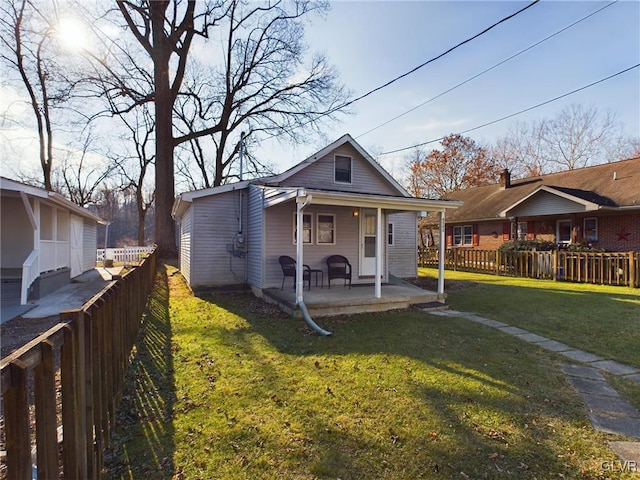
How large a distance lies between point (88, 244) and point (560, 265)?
22.2 m

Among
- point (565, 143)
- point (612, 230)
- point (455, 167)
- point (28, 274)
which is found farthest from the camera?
point (565, 143)

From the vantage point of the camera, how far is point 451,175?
32.6 metres

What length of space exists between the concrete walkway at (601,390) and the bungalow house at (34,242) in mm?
11395

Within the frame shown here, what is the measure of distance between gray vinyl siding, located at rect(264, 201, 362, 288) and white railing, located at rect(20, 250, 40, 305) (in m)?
5.97

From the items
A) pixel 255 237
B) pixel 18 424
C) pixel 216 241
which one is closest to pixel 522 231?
pixel 255 237

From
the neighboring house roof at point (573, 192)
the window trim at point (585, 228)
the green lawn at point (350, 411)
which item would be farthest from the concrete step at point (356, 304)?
the window trim at point (585, 228)

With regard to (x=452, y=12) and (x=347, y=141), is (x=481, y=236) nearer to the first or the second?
(x=347, y=141)

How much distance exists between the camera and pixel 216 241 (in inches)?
431

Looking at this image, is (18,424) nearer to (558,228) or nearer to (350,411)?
(350,411)

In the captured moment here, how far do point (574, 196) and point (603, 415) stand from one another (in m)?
14.2

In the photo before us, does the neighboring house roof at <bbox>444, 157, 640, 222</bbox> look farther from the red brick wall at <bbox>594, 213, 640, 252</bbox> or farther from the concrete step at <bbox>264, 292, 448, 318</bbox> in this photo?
the concrete step at <bbox>264, 292, 448, 318</bbox>

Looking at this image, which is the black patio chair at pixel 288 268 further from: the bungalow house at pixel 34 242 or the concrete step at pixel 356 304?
the bungalow house at pixel 34 242

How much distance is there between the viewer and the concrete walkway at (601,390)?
3215 mm

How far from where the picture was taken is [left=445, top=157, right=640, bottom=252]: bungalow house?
47.9 feet
